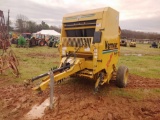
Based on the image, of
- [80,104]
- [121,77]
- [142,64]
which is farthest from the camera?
[142,64]

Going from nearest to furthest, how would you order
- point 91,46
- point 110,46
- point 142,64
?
point 91,46 → point 110,46 → point 142,64

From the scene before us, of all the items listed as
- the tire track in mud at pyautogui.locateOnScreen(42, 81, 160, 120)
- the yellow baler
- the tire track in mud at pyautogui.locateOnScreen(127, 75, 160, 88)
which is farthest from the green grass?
the tire track in mud at pyautogui.locateOnScreen(42, 81, 160, 120)

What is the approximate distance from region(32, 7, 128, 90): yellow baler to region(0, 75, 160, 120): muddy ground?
521 millimetres

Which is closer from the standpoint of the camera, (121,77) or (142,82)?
(121,77)

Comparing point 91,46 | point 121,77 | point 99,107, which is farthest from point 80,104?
point 121,77

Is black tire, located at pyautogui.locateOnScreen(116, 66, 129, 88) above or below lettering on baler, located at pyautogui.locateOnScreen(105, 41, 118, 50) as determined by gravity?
below

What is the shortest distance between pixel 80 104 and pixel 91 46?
1.63 meters

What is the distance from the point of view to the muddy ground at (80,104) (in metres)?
4.17

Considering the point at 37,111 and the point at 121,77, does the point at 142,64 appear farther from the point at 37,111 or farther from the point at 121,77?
the point at 37,111

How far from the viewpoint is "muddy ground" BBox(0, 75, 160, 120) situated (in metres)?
4.17

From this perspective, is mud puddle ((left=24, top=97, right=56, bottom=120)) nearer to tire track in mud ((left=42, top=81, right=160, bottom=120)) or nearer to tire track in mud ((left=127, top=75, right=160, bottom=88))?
tire track in mud ((left=42, top=81, right=160, bottom=120))

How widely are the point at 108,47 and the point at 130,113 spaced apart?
202 cm

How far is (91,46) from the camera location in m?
5.12

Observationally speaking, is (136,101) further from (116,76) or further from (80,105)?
(80,105)
